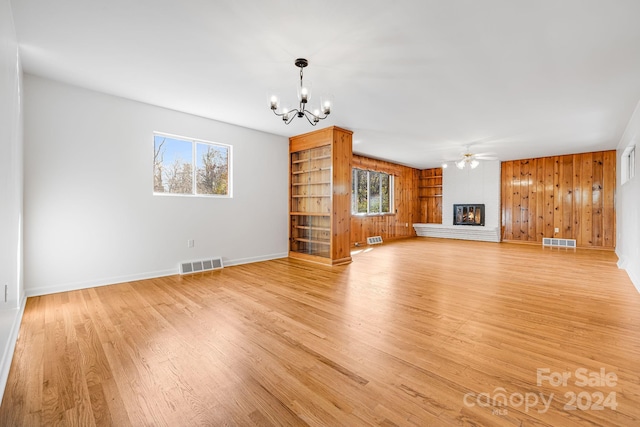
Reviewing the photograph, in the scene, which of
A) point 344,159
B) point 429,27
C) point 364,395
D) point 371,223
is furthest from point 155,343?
point 371,223

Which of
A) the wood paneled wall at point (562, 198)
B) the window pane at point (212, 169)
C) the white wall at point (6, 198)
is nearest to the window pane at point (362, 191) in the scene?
the window pane at point (212, 169)

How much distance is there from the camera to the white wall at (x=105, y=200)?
3.39 metres

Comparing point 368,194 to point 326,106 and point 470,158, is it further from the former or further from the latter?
point 326,106

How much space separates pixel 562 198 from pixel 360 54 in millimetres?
8291

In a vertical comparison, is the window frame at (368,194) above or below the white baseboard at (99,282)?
above

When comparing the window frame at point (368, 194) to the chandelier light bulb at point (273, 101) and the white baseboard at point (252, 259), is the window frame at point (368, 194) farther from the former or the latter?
the chandelier light bulb at point (273, 101)

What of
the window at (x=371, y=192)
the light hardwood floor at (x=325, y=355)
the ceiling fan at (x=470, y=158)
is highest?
the ceiling fan at (x=470, y=158)

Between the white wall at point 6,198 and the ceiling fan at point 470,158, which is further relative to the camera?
the ceiling fan at point 470,158

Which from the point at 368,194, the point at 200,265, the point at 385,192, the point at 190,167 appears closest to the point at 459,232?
the point at 385,192

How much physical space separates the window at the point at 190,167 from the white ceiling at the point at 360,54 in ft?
1.92

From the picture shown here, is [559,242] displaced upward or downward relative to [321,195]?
downward

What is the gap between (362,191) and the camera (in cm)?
845

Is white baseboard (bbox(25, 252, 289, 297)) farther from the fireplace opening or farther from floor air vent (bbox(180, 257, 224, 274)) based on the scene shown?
the fireplace opening

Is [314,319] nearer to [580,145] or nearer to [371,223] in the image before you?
[371,223]
